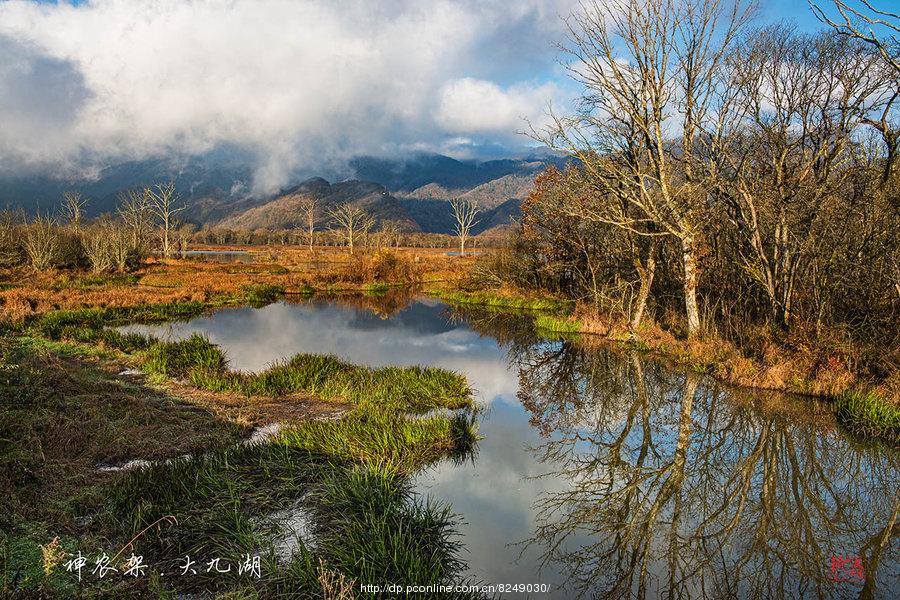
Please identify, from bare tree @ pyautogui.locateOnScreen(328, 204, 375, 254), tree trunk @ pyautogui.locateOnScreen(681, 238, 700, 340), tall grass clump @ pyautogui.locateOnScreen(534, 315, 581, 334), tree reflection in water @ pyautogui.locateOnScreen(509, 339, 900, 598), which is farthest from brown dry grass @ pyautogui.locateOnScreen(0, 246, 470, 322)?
tree trunk @ pyautogui.locateOnScreen(681, 238, 700, 340)

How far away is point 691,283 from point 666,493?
10.4 m

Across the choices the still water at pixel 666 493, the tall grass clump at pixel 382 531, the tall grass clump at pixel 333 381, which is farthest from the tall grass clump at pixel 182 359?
the tall grass clump at pixel 382 531

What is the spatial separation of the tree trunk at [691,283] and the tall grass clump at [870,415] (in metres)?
6.15

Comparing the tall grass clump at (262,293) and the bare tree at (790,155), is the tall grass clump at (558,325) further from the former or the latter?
the tall grass clump at (262,293)

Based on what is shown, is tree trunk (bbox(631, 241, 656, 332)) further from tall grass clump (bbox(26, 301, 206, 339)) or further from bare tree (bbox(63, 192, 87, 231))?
bare tree (bbox(63, 192, 87, 231))

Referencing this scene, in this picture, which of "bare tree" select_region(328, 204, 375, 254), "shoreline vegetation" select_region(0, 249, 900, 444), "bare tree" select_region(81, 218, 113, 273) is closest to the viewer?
"shoreline vegetation" select_region(0, 249, 900, 444)

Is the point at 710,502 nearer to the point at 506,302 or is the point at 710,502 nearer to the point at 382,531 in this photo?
the point at 382,531

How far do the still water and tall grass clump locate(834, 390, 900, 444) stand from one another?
0.43 m

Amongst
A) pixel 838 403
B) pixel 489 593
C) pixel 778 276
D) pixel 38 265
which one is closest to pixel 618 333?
pixel 778 276

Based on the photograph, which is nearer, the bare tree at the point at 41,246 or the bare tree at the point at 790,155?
the bare tree at the point at 790,155

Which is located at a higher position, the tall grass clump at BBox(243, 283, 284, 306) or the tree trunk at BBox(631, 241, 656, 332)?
the tree trunk at BBox(631, 241, 656, 332)

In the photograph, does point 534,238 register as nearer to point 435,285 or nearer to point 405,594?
point 435,285

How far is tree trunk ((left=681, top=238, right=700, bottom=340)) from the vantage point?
16.0m

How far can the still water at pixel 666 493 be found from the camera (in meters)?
5.78
